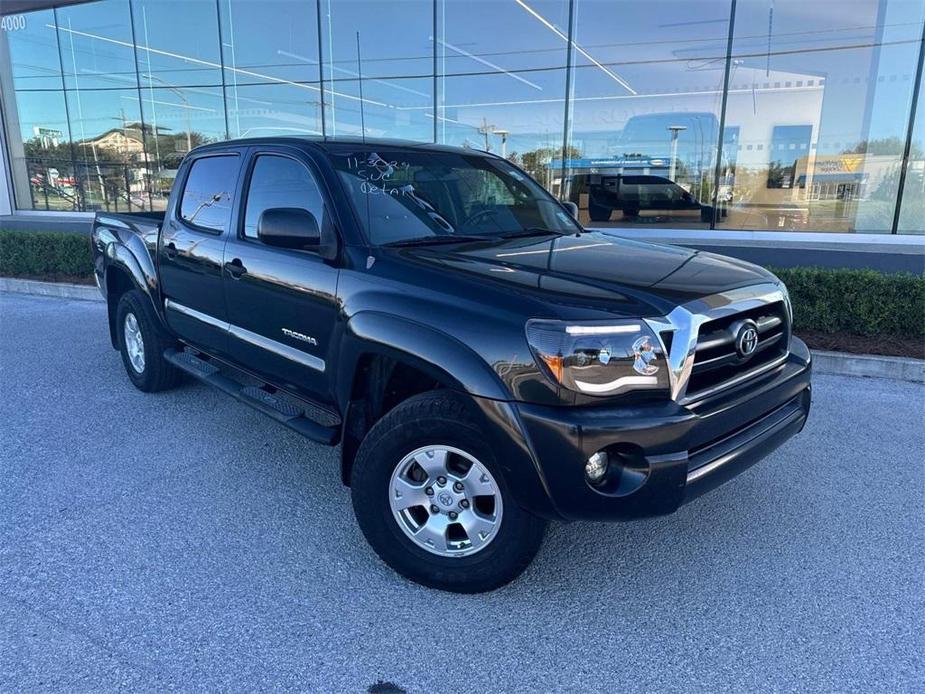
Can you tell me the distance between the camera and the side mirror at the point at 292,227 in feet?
10.5

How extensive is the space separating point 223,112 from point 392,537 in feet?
48.0

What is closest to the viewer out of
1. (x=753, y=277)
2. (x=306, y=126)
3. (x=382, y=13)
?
(x=753, y=277)

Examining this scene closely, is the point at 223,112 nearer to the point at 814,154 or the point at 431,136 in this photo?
the point at 431,136

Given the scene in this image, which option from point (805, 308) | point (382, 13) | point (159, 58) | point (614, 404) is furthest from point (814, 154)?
point (159, 58)

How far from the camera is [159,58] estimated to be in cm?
1521

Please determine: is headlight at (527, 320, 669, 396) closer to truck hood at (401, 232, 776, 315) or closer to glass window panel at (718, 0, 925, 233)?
truck hood at (401, 232, 776, 315)

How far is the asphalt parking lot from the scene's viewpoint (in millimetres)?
2375

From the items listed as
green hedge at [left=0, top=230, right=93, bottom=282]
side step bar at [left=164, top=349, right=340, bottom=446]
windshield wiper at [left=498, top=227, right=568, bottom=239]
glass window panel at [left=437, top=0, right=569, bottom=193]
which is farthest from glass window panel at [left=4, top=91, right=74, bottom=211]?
windshield wiper at [left=498, top=227, right=568, bottom=239]

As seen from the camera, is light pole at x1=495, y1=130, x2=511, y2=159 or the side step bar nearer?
the side step bar

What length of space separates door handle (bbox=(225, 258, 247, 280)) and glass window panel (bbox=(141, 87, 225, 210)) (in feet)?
41.9

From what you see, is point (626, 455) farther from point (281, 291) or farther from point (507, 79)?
point (507, 79)

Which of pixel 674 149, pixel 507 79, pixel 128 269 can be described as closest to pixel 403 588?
pixel 128 269

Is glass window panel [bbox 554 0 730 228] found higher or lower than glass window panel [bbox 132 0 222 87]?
lower

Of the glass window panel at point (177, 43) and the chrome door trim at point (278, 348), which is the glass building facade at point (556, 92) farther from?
the chrome door trim at point (278, 348)
